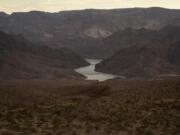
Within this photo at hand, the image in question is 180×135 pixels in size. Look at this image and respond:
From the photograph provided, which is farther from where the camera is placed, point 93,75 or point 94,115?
point 93,75

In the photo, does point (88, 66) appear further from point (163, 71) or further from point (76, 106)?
point (76, 106)

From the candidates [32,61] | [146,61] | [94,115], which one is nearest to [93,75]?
[146,61]

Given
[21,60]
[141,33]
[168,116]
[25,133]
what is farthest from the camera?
[141,33]

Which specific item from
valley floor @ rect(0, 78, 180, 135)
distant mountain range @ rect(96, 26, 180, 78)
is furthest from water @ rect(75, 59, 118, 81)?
valley floor @ rect(0, 78, 180, 135)

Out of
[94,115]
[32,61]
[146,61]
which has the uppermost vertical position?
[146,61]

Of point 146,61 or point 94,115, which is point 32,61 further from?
point 94,115

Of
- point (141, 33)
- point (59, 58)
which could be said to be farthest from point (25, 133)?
point (141, 33)

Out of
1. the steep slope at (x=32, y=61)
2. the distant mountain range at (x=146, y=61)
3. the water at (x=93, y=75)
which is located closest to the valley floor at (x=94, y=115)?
the steep slope at (x=32, y=61)

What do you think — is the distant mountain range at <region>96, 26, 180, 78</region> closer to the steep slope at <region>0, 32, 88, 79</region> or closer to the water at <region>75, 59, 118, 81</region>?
the water at <region>75, 59, 118, 81</region>
